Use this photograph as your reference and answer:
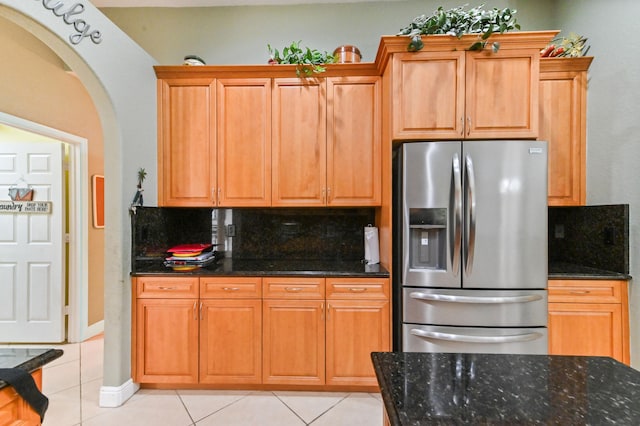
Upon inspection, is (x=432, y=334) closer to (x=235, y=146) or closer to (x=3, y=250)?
(x=235, y=146)

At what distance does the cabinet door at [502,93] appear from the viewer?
2.04 metres

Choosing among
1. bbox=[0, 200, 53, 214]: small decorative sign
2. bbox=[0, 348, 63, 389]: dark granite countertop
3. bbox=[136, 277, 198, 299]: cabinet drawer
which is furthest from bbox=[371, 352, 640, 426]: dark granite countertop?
bbox=[0, 200, 53, 214]: small decorative sign

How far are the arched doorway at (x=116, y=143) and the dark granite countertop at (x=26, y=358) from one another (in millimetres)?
1290

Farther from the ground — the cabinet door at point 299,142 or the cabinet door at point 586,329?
the cabinet door at point 299,142

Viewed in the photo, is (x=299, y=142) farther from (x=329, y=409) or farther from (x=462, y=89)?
(x=329, y=409)

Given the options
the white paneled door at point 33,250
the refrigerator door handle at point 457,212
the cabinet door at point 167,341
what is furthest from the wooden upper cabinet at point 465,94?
the white paneled door at point 33,250

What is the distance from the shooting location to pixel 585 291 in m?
2.05

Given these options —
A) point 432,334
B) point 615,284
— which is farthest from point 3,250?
point 615,284

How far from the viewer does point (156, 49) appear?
2.86m

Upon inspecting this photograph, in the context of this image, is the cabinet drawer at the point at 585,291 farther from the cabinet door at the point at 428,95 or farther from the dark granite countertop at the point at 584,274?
the cabinet door at the point at 428,95

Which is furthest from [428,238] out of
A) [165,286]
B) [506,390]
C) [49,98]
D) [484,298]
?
[49,98]

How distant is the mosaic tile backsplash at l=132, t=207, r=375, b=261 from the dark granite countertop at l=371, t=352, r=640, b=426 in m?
1.84

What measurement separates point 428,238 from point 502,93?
1.18 metres

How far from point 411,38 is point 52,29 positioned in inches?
89.6
